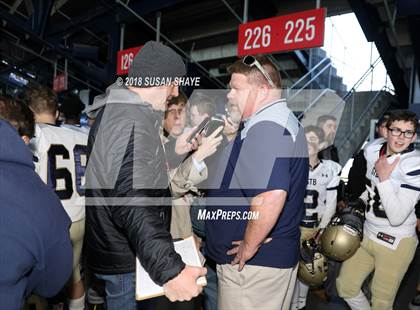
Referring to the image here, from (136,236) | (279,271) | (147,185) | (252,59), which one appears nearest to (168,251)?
(136,236)

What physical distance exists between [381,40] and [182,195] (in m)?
6.78

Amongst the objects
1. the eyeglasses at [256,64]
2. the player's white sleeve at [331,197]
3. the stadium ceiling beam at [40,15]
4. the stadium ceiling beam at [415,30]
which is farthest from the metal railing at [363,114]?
the stadium ceiling beam at [40,15]

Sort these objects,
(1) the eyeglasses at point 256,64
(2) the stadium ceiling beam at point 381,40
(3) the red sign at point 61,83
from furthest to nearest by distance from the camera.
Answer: (3) the red sign at point 61,83 → (2) the stadium ceiling beam at point 381,40 → (1) the eyeglasses at point 256,64

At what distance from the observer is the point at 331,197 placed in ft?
9.17

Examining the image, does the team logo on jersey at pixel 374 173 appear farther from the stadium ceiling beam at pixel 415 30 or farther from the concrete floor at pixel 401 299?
the stadium ceiling beam at pixel 415 30

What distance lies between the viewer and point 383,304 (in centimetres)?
225

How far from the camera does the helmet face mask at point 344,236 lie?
2355 millimetres

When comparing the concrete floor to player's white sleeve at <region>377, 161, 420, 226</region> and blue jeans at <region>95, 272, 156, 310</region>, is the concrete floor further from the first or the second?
blue jeans at <region>95, 272, 156, 310</region>

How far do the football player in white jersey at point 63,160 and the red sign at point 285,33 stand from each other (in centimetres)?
255

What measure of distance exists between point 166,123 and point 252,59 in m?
1.13

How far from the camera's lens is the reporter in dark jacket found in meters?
1.10

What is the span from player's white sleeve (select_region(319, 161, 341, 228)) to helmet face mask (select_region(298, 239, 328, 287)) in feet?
0.83

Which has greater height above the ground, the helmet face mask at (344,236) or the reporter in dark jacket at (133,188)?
the reporter in dark jacket at (133,188)

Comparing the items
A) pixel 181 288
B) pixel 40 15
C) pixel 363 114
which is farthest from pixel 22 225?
pixel 40 15
